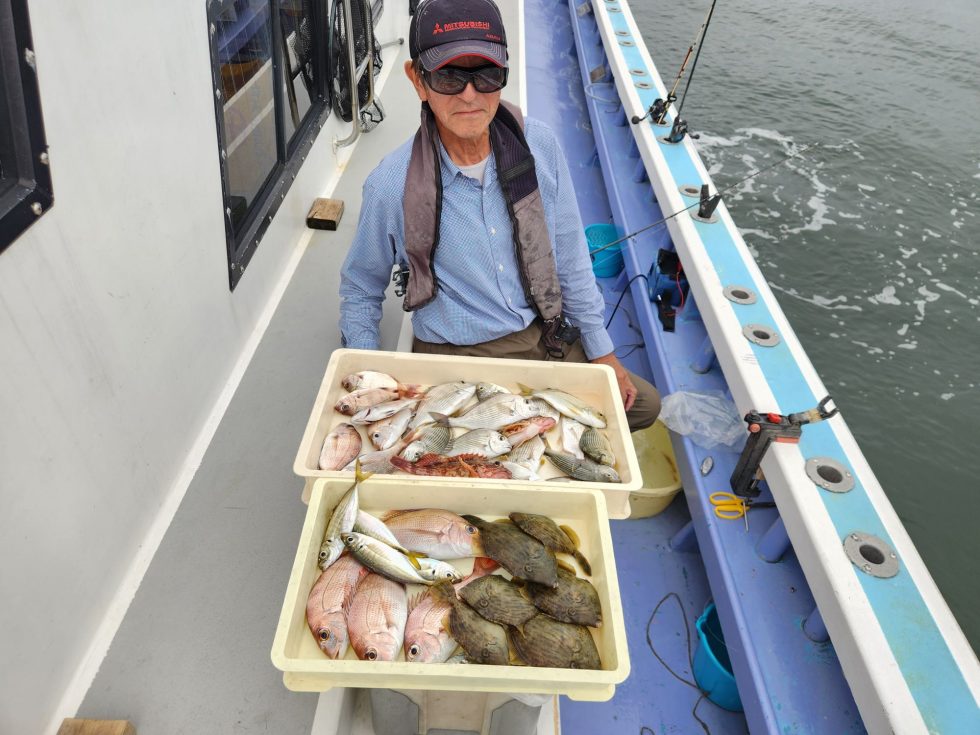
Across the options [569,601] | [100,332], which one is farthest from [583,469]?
[100,332]

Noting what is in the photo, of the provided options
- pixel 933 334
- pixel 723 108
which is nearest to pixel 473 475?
pixel 933 334

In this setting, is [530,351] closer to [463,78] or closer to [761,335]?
[463,78]

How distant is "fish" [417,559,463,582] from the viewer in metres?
1.65

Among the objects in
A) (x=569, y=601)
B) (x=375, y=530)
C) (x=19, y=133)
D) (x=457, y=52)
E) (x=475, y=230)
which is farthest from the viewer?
(x=475, y=230)

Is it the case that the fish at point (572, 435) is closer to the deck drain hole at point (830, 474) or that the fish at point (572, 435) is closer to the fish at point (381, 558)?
the fish at point (381, 558)

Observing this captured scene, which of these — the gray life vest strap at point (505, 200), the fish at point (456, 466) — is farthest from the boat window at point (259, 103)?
the fish at point (456, 466)

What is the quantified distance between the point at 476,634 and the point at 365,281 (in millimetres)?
1417

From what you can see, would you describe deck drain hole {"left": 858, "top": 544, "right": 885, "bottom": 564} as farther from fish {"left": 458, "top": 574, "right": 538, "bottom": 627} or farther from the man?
fish {"left": 458, "top": 574, "right": 538, "bottom": 627}

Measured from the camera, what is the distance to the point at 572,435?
6.71ft

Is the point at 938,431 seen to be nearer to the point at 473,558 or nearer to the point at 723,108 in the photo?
the point at 473,558

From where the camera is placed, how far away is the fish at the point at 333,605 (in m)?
1.49

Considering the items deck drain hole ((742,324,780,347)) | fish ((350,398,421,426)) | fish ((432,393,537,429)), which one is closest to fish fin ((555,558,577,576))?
fish ((432,393,537,429))

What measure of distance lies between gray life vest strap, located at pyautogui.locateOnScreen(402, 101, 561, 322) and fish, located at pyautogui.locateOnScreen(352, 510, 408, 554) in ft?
3.03

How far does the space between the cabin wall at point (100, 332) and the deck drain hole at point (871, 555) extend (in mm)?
2319
